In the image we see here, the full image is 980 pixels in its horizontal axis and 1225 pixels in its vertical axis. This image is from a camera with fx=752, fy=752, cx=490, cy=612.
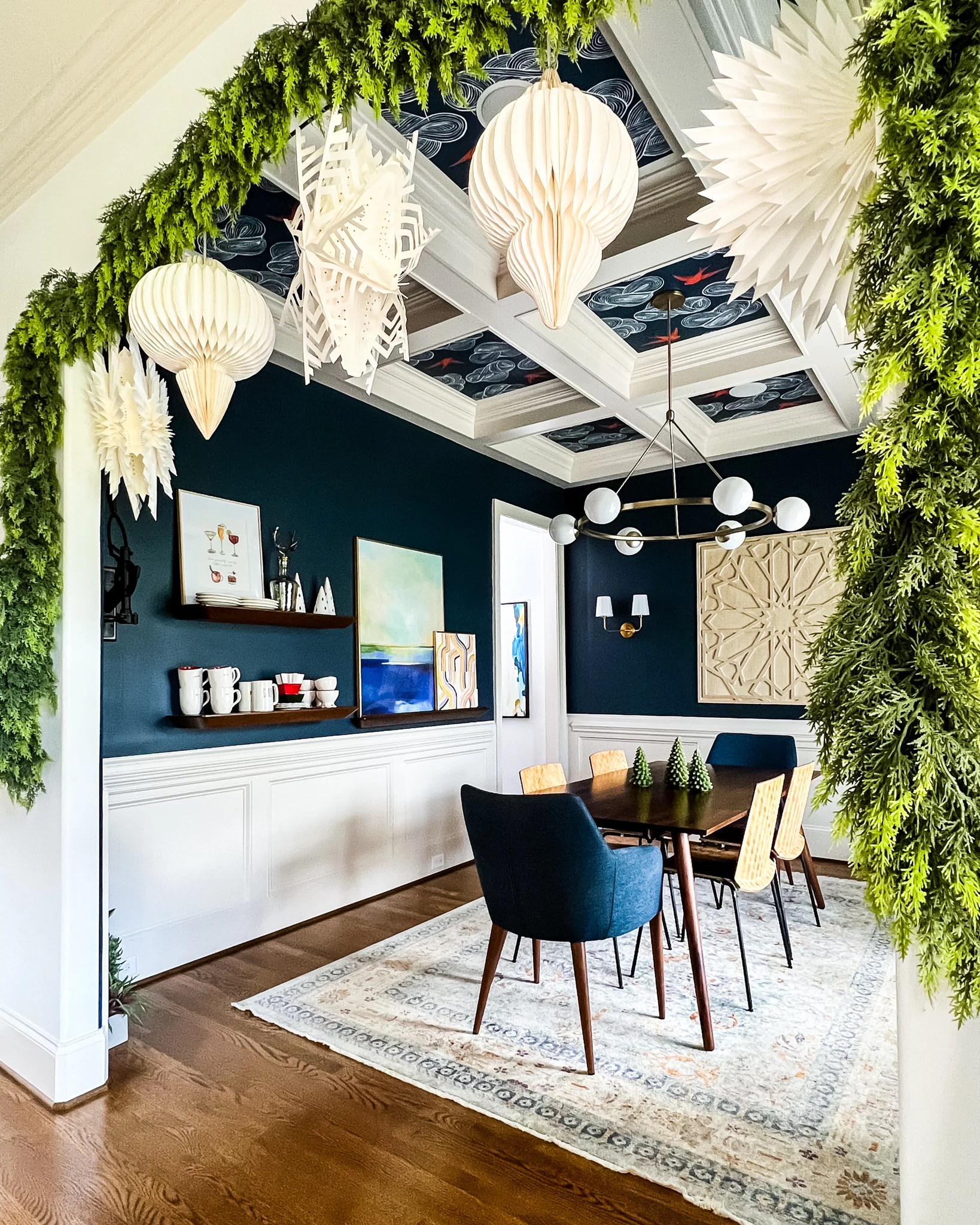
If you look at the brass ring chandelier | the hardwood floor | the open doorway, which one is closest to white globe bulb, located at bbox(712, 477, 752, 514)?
the brass ring chandelier

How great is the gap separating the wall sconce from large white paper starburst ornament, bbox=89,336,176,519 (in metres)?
4.02

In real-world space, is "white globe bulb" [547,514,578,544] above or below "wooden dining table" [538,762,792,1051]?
above

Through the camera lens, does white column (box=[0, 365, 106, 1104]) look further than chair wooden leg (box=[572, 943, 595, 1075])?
No

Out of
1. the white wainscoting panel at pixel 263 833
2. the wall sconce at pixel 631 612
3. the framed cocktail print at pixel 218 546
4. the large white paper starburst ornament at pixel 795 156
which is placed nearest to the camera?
the large white paper starburst ornament at pixel 795 156

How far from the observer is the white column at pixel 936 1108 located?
68cm

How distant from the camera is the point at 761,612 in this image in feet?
17.5

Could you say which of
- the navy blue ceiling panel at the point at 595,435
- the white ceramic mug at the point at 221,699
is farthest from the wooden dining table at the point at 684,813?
the navy blue ceiling panel at the point at 595,435

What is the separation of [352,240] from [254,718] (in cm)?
251

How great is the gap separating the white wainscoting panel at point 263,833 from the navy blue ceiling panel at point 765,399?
2735mm

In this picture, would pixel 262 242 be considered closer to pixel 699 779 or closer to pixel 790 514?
pixel 790 514

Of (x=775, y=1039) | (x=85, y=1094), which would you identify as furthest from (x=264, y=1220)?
(x=775, y=1039)

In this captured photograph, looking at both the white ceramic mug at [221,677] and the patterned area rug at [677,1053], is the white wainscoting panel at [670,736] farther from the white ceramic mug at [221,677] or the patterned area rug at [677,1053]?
the white ceramic mug at [221,677]

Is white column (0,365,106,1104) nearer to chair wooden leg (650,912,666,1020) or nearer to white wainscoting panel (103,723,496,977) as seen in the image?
white wainscoting panel (103,723,496,977)

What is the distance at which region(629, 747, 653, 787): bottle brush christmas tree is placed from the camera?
3592 mm
